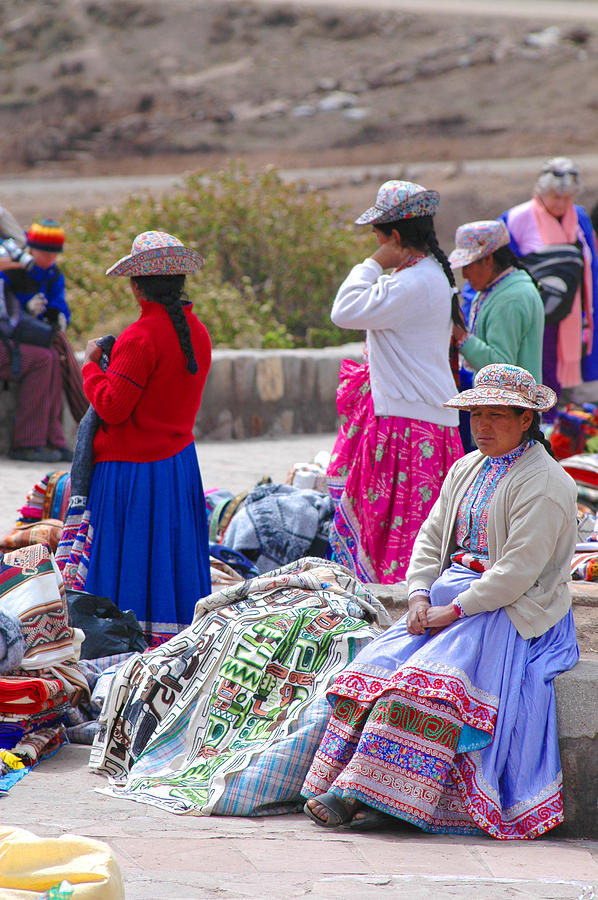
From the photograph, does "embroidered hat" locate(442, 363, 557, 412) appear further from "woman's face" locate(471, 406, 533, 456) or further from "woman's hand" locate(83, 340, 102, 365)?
"woman's hand" locate(83, 340, 102, 365)

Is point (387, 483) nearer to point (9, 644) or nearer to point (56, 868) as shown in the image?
point (9, 644)

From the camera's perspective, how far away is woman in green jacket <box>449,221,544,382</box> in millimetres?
5750

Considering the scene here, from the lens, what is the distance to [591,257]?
8094 mm

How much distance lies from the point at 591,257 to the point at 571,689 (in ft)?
16.3

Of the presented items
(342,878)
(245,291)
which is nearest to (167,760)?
(342,878)

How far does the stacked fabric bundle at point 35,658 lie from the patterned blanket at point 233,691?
0.58ft

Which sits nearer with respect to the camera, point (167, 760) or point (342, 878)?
point (342, 878)

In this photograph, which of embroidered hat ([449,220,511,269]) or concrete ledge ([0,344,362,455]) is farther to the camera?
concrete ledge ([0,344,362,455])

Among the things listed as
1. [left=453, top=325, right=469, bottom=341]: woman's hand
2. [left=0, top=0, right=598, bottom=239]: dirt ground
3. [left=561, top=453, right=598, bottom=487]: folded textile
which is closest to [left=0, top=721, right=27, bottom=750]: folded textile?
[left=453, top=325, right=469, bottom=341]: woman's hand

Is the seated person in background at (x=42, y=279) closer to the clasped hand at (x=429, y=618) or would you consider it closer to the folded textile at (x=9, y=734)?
the folded textile at (x=9, y=734)

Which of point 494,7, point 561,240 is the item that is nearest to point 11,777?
point 561,240

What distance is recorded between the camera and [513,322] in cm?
575

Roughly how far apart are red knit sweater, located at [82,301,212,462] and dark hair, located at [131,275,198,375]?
0.03m

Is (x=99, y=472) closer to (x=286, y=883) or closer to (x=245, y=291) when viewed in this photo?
(x=286, y=883)
